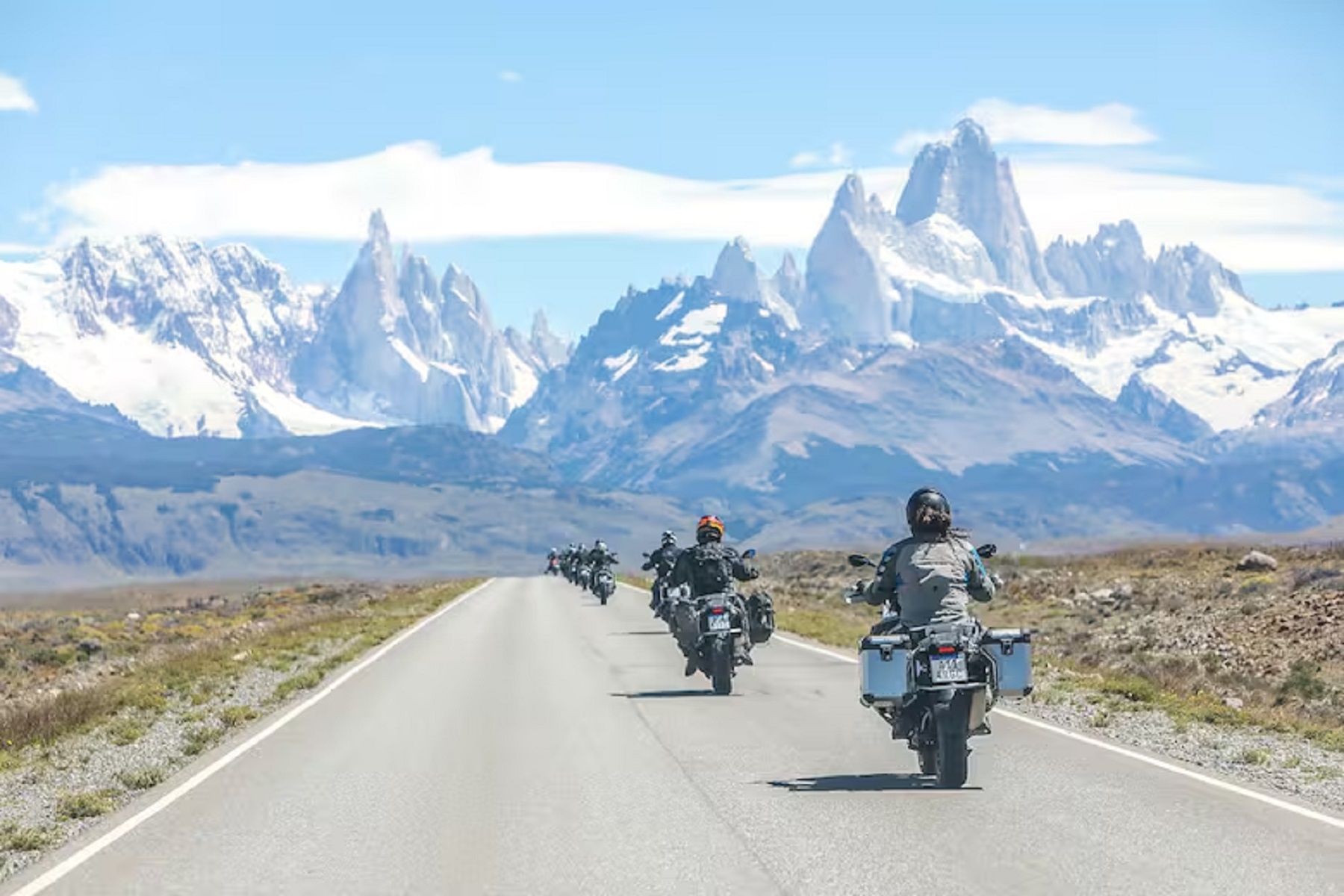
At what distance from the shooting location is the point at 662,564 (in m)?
31.0

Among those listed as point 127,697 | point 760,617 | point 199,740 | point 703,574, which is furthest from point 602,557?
point 199,740

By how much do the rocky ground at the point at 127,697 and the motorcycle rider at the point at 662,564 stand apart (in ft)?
19.2

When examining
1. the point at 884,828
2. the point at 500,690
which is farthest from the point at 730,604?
the point at 884,828

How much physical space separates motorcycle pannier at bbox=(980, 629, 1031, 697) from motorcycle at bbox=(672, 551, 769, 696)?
953 cm

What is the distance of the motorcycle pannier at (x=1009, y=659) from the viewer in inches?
600

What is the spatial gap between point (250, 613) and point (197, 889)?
2522 inches

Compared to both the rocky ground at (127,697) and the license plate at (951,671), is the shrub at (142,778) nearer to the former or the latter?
the rocky ground at (127,697)

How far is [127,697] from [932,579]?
13925 mm

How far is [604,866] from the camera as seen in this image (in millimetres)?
11633

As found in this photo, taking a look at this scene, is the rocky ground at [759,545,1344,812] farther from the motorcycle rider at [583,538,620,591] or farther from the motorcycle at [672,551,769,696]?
the motorcycle rider at [583,538,620,591]

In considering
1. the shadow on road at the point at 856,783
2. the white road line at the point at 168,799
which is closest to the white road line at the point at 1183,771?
the shadow on road at the point at 856,783

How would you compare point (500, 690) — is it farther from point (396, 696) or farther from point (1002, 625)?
point (1002, 625)

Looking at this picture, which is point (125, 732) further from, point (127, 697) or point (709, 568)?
point (709, 568)

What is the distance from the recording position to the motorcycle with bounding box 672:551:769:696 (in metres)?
24.7
